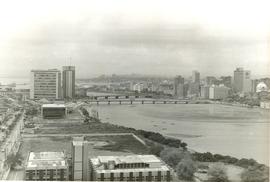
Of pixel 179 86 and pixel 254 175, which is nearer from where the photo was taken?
pixel 254 175

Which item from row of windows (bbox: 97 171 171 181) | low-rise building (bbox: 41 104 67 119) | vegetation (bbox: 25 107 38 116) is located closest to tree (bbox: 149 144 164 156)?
row of windows (bbox: 97 171 171 181)

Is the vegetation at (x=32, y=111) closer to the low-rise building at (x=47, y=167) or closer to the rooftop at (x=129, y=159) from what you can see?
the low-rise building at (x=47, y=167)

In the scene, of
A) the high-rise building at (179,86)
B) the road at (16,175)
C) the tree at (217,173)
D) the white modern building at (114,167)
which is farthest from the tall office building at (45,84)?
the tree at (217,173)

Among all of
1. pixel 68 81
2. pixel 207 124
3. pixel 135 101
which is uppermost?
pixel 68 81

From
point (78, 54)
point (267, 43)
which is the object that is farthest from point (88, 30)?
point (267, 43)

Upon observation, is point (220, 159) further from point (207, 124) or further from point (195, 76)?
point (195, 76)

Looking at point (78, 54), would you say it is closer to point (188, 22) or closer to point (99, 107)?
point (99, 107)

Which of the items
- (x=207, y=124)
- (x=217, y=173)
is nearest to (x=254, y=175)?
(x=217, y=173)

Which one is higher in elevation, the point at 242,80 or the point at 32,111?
the point at 242,80
